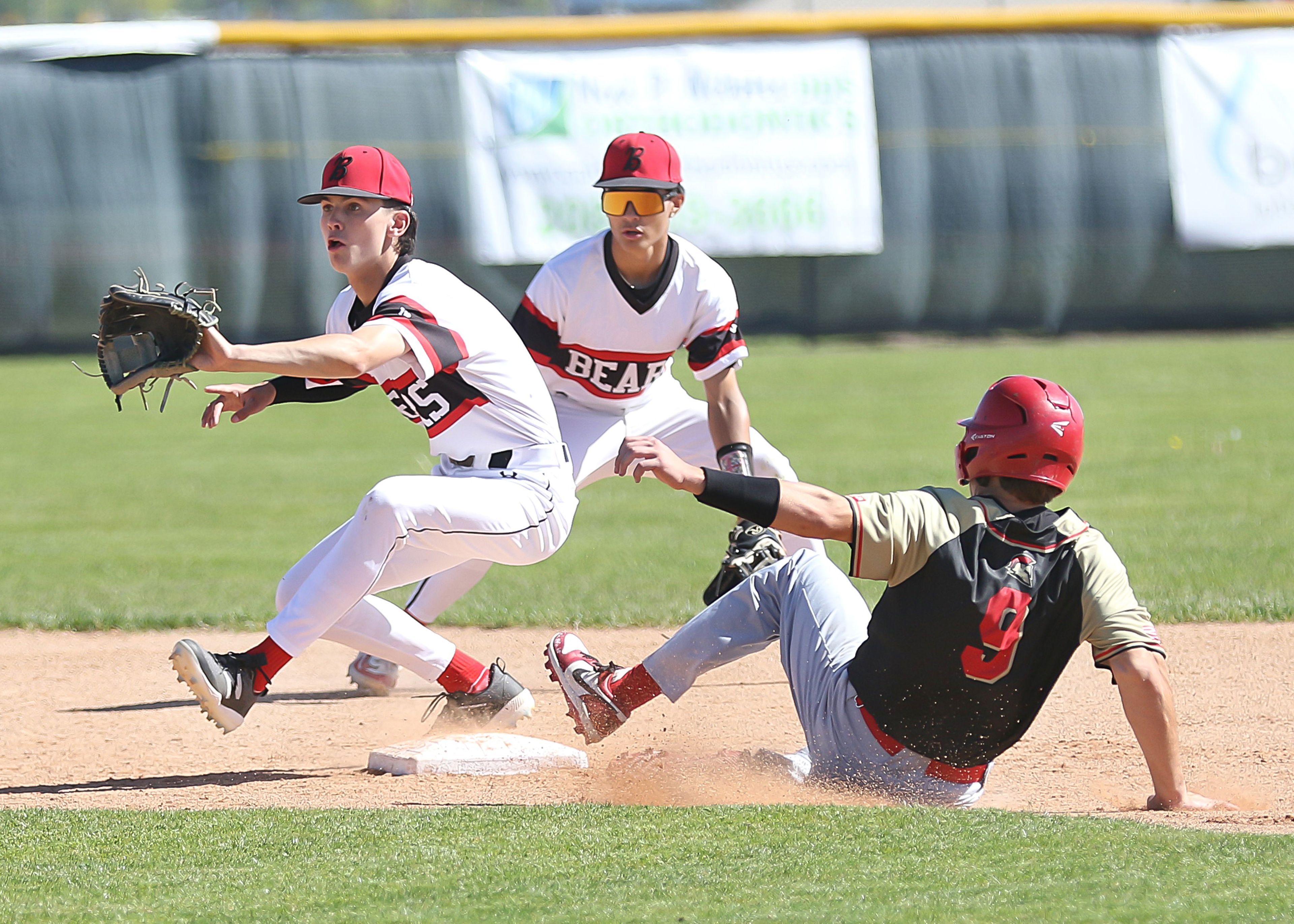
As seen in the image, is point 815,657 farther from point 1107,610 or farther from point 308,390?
point 308,390

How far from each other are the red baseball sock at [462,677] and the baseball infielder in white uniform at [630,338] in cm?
67

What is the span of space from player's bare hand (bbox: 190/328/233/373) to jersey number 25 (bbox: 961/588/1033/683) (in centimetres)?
189

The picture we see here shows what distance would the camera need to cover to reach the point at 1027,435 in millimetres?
3447

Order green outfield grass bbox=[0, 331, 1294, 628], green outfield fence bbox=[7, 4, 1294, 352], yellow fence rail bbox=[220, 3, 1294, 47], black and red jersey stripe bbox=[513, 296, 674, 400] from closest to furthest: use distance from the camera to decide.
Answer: black and red jersey stripe bbox=[513, 296, 674, 400] < green outfield grass bbox=[0, 331, 1294, 628] < green outfield fence bbox=[7, 4, 1294, 352] < yellow fence rail bbox=[220, 3, 1294, 47]

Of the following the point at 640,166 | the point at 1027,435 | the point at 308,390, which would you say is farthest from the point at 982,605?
the point at 640,166

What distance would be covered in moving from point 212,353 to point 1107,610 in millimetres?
2205

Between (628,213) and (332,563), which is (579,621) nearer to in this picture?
(628,213)

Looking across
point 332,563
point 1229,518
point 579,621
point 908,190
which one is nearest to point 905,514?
point 332,563

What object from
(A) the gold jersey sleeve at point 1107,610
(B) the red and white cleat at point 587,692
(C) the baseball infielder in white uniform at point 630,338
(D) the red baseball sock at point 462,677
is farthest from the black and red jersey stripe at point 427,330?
(A) the gold jersey sleeve at point 1107,610

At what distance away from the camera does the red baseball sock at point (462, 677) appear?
192 inches

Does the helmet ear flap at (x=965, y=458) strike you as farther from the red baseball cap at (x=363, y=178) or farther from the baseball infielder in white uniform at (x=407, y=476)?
the red baseball cap at (x=363, y=178)

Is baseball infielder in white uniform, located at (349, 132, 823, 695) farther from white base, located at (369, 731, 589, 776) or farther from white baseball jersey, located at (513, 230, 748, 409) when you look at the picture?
white base, located at (369, 731, 589, 776)

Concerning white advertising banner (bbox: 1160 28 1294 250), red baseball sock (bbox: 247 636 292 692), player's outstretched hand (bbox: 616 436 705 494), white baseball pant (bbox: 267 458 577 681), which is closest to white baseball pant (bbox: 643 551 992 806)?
white baseball pant (bbox: 267 458 577 681)

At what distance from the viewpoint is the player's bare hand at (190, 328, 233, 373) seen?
12.4ft
